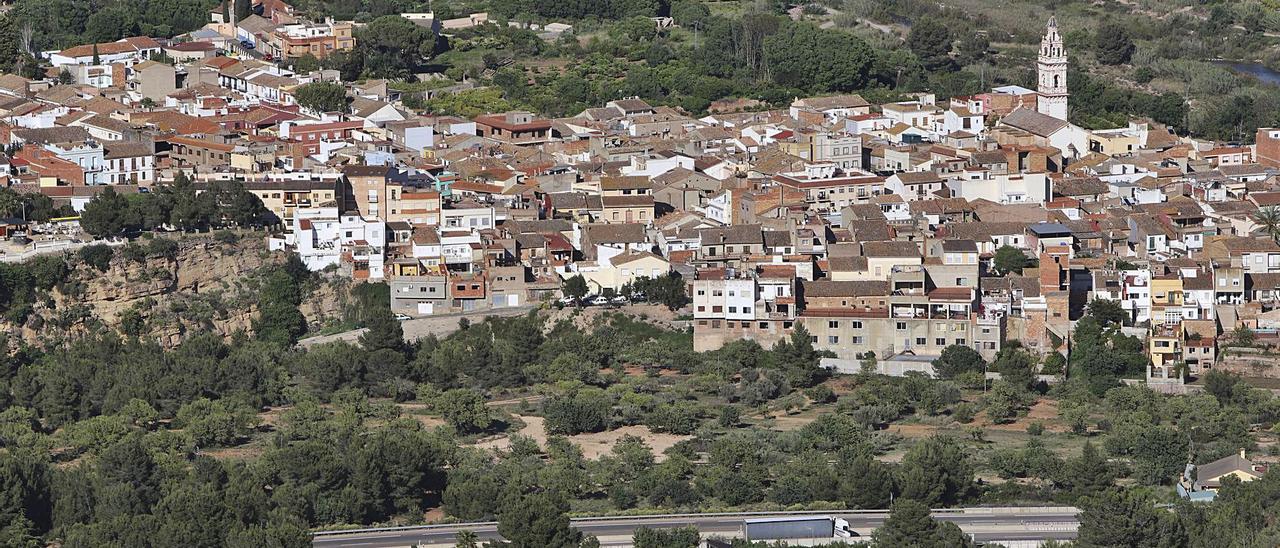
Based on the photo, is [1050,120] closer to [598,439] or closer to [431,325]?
[431,325]

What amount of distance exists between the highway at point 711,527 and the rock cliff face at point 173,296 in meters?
12.1

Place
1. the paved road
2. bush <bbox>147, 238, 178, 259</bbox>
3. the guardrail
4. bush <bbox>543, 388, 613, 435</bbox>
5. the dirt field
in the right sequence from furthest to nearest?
bush <bbox>147, 238, 178, 259</bbox> → the paved road → bush <bbox>543, 388, 613, 435</bbox> → the dirt field → the guardrail

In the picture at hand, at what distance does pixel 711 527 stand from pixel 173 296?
1528 cm

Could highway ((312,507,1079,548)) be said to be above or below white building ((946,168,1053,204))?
below

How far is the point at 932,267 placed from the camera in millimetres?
43969

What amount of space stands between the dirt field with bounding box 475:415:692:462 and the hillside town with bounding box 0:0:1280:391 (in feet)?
13.1

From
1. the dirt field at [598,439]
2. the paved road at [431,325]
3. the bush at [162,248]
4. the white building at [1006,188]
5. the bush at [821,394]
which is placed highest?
the white building at [1006,188]

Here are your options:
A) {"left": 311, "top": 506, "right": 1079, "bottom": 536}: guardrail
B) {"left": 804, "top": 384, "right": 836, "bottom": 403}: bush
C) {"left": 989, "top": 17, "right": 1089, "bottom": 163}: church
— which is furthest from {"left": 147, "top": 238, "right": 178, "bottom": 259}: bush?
{"left": 989, "top": 17, "right": 1089, "bottom": 163}: church

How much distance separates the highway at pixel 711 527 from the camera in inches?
1335

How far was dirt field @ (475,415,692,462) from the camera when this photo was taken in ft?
128

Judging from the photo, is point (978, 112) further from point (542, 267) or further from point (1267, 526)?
point (1267, 526)

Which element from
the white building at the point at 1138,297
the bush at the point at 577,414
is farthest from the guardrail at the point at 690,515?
the white building at the point at 1138,297

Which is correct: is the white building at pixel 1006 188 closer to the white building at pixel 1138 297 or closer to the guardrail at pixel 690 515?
the white building at pixel 1138 297

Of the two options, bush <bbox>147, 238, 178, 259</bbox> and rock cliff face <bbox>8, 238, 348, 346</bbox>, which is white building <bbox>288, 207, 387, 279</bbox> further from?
bush <bbox>147, 238, 178, 259</bbox>
